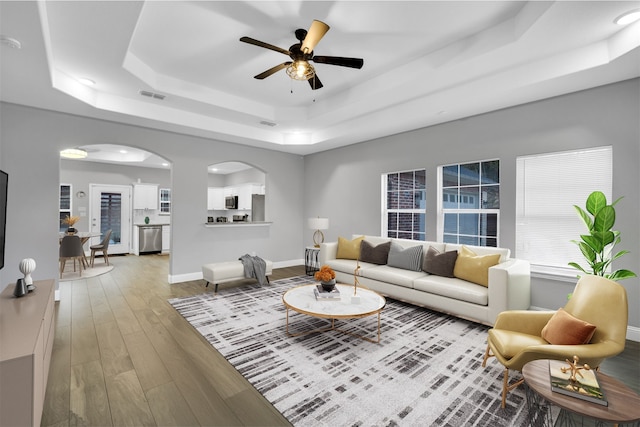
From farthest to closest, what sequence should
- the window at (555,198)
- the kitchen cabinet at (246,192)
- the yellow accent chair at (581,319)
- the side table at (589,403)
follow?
the kitchen cabinet at (246,192)
the window at (555,198)
the yellow accent chair at (581,319)
the side table at (589,403)

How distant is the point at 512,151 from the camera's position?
160 inches

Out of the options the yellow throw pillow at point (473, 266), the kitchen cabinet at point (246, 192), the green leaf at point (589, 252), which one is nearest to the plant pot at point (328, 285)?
the yellow throw pillow at point (473, 266)

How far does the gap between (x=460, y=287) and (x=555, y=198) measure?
1.72 meters

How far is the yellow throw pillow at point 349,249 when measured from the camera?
17.5ft

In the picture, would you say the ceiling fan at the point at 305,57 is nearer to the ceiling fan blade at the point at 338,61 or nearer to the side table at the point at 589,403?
the ceiling fan blade at the point at 338,61

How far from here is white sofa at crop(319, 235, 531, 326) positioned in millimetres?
3260

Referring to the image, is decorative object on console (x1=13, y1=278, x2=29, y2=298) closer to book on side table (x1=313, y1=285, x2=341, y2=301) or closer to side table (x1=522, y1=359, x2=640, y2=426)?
book on side table (x1=313, y1=285, x2=341, y2=301)

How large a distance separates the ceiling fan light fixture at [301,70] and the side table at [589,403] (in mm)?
3075

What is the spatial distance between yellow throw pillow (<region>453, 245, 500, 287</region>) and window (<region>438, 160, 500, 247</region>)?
689 millimetres

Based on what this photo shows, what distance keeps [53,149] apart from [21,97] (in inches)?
30.2

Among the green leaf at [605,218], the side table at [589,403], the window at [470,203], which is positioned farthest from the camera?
the window at [470,203]

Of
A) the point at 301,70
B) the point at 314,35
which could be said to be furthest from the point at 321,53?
the point at 314,35

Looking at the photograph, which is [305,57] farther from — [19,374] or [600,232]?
[600,232]

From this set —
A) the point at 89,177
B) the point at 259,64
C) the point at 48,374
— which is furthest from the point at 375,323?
the point at 89,177
